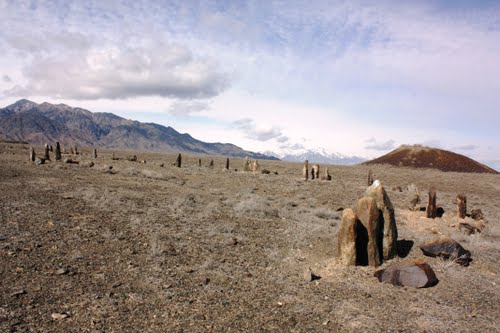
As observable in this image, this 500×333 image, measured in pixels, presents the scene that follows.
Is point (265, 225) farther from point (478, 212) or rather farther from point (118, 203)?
point (478, 212)

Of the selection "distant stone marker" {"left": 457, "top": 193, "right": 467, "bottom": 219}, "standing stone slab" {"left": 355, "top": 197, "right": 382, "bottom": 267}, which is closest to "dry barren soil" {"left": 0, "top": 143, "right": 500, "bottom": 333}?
"standing stone slab" {"left": 355, "top": 197, "right": 382, "bottom": 267}

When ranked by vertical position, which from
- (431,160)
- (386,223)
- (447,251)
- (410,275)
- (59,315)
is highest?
(431,160)

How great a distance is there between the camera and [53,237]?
9594mm

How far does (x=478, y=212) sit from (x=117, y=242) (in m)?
14.1

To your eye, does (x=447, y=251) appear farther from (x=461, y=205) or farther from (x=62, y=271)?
(x=62, y=271)

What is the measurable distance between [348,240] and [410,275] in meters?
1.54

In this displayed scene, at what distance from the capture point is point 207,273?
814 cm

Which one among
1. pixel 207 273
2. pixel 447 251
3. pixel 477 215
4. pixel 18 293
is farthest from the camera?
pixel 477 215

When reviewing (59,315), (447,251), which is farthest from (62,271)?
(447,251)

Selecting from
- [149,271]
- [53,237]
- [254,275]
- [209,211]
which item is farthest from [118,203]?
[254,275]

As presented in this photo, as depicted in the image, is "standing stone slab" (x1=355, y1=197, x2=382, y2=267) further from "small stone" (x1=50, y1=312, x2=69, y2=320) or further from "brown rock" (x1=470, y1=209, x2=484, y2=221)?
"brown rock" (x1=470, y1=209, x2=484, y2=221)

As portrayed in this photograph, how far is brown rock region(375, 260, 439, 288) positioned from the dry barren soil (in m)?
0.14

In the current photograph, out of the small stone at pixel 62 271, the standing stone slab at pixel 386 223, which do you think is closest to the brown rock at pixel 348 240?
the standing stone slab at pixel 386 223

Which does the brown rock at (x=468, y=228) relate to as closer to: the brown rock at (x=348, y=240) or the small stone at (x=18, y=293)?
the brown rock at (x=348, y=240)
